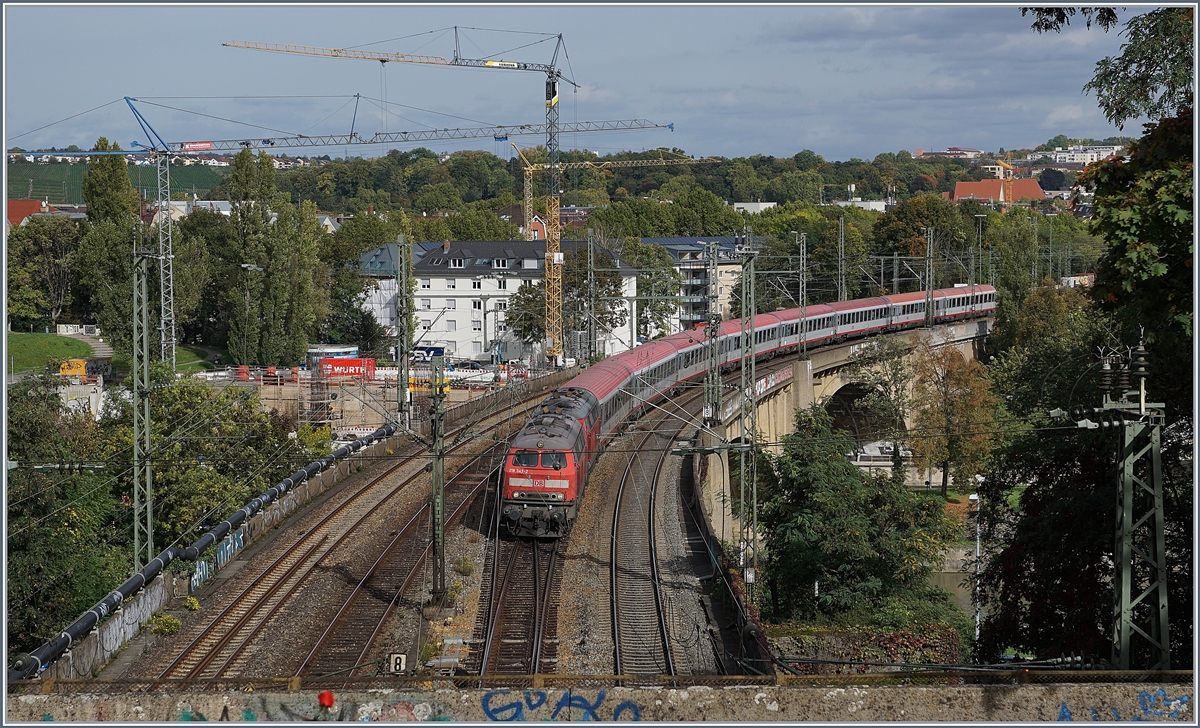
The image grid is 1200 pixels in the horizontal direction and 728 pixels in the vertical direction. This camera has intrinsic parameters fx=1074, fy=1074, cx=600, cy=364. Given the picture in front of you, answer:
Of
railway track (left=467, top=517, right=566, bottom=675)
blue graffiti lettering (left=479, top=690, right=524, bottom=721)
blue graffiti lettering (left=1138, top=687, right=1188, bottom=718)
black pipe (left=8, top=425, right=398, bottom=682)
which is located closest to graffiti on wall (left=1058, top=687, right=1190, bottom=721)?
blue graffiti lettering (left=1138, top=687, right=1188, bottom=718)

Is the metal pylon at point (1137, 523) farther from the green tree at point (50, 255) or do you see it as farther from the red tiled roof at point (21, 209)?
the red tiled roof at point (21, 209)

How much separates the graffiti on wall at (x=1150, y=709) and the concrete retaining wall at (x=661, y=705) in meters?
0.01

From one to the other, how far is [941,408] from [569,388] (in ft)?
84.3

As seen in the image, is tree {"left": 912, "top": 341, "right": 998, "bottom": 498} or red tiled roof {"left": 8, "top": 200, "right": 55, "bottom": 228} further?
red tiled roof {"left": 8, "top": 200, "right": 55, "bottom": 228}

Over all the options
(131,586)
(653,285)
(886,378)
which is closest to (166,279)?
(653,285)

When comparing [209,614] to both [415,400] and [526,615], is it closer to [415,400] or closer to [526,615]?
[526,615]

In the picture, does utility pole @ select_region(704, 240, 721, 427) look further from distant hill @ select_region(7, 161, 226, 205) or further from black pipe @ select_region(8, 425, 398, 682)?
distant hill @ select_region(7, 161, 226, 205)

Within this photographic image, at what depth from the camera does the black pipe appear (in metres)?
16.0

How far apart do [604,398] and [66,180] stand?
459ft

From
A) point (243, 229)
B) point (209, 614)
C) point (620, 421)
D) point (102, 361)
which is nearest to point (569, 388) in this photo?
point (620, 421)

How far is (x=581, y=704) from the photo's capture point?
1284 cm

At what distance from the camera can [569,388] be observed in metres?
31.0

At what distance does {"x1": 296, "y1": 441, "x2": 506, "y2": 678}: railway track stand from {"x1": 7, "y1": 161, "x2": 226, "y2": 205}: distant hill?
333 feet

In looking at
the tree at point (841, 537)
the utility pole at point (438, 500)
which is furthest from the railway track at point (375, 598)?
the tree at point (841, 537)
